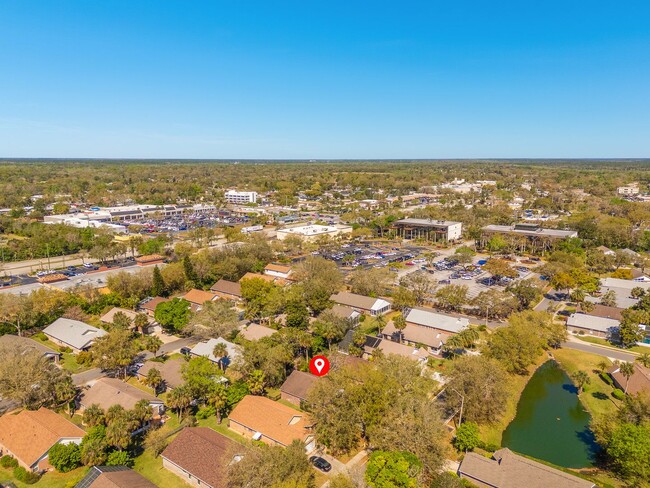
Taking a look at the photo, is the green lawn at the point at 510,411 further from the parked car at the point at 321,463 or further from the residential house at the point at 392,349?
the parked car at the point at 321,463

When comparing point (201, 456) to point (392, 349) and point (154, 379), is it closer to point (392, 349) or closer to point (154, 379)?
point (154, 379)

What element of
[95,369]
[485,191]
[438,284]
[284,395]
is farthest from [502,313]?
[485,191]

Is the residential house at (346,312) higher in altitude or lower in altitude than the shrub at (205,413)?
higher

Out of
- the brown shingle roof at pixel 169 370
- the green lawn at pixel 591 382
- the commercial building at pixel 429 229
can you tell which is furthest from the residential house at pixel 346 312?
the commercial building at pixel 429 229

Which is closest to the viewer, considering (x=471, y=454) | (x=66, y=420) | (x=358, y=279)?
(x=471, y=454)

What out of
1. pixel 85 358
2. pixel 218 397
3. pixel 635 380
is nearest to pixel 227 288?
pixel 85 358

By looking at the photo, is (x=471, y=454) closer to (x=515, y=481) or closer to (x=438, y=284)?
(x=515, y=481)
